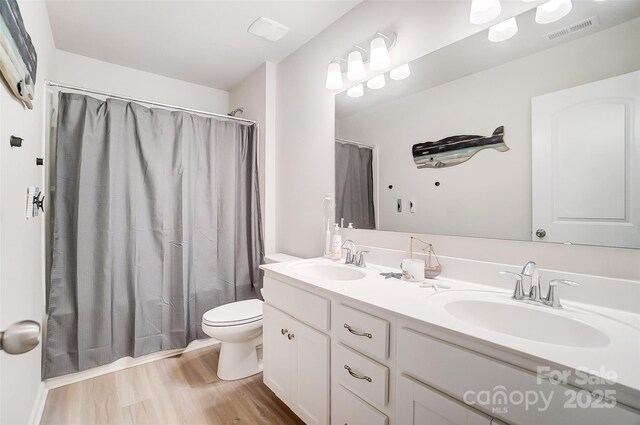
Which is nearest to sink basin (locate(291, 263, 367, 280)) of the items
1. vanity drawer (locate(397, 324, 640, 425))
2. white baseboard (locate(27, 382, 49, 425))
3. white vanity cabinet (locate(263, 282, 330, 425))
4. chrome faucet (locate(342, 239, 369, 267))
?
chrome faucet (locate(342, 239, 369, 267))

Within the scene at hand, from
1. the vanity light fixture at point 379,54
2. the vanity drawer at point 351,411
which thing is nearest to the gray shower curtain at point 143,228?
the vanity light fixture at point 379,54

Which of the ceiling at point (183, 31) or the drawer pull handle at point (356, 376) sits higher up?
the ceiling at point (183, 31)

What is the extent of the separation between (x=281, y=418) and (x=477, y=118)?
1.81m

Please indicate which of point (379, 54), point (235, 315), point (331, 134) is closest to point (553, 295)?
point (379, 54)

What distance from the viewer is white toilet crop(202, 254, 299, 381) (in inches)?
71.3

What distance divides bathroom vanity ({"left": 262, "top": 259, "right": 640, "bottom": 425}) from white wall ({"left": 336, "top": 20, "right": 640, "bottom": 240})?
300 millimetres

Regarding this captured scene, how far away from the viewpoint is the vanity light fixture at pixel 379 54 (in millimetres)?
1529

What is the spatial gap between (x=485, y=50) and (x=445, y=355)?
125 centimetres

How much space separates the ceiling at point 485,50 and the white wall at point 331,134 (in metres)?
0.06

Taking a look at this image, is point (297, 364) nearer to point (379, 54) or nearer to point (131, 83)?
point (379, 54)

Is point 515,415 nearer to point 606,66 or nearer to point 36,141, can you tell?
point 606,66

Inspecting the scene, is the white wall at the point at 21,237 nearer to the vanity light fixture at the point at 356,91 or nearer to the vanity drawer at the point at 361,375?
the vanity drawer at the point at 361,375

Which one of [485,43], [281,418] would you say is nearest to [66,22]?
[485,43]

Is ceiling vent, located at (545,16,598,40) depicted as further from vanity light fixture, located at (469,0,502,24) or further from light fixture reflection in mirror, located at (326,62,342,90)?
light fixture reflection in mirror, located at (326,62,342,90)
